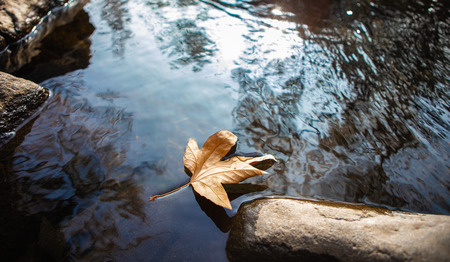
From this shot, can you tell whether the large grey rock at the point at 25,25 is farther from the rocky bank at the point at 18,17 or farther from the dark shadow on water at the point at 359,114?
the dark shadow on water at the point at 359,114

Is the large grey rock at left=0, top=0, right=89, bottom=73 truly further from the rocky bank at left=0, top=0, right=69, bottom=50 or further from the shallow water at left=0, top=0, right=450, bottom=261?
the shallow water at left=0, top=0, right=450, bottom=261

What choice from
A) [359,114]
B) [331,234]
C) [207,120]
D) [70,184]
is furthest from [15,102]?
[359,114]

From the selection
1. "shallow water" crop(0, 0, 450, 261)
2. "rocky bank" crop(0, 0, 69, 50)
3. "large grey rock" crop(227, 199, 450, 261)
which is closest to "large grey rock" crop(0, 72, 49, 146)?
"shallow water" crop(0, 0, 450, 261)

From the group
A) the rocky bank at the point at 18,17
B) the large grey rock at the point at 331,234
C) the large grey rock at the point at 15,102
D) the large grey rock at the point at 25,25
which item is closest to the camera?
the large grey rock at the point at 331,234

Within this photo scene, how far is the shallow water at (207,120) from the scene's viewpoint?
1406 millimetres

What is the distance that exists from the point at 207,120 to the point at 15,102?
1.39 meters

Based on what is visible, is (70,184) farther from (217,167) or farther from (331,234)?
(331,234)

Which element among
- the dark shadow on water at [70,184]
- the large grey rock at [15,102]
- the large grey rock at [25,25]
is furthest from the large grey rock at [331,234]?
the large grey rock at [25,25]

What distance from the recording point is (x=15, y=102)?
199 cm

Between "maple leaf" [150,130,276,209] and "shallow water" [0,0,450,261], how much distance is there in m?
0.11

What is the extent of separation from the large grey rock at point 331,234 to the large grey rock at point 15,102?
1710 millimetres

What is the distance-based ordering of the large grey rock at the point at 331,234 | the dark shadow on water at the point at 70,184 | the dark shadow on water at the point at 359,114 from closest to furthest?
1. the large grey rock at the point at 331,234
2. the dark shadow on water at the point at 70,184
3. the dark shadow on water at the point at 359,114

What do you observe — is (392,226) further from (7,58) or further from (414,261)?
(7,58)

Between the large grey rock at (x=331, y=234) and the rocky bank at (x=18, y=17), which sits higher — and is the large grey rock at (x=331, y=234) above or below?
below
